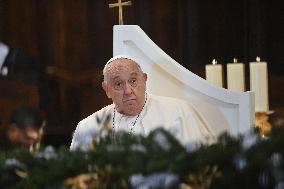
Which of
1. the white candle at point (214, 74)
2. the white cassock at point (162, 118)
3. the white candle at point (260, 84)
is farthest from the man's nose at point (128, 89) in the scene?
the white candle at point (260, 84)

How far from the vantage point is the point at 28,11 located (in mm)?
6594

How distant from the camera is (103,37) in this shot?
6746 mm

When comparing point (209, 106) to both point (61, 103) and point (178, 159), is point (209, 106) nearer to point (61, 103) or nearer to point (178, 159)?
point (178, 159)

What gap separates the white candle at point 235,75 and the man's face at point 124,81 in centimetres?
36

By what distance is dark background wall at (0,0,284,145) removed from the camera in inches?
259

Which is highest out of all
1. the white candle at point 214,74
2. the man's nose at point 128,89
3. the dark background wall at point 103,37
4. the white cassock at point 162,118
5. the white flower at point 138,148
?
the dark background wall at point 103,37

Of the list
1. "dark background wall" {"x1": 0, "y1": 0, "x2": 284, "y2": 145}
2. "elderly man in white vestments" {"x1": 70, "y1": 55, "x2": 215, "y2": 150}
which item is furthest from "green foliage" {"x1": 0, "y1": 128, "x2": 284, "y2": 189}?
"dark background wall" {"x1": 0, "y1": 0, "x2": 284, "y2": 145}

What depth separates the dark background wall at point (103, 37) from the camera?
259 inches

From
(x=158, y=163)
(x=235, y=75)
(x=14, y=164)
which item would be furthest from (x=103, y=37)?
(x=158, y=163)

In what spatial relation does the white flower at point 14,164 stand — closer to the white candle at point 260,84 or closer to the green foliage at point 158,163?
the green foliage at point 158,163

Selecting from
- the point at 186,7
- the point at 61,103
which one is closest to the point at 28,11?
the point at 61,103

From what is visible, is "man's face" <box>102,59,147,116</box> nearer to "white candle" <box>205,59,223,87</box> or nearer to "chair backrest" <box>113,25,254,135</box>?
"chair backrest" <box>113,25,254,135</box>

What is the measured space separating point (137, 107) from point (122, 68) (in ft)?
0.67

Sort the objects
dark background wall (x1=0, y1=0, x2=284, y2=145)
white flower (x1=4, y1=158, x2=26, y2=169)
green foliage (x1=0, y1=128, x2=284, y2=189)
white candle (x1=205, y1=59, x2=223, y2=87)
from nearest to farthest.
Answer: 1. green foliage (x1=0, y1=128, x2=284, y2=189)
2. white flower (x1=4, y1=158, x2=26, y2=169)
3. white candle (x1=205, y1=59, x2=223, y2=87)
4. dark background wall (x1=0, y1=0, x2=284, y2=145)
